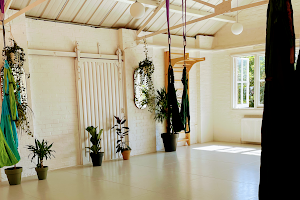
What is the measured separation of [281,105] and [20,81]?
5642 mm

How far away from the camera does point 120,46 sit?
8.27 m

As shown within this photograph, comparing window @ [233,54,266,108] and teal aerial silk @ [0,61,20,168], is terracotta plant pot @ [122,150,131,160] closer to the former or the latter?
teal aerial silk @ [0,61,20,168]

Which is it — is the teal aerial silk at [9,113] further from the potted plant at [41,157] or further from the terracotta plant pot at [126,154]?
the terracotta plant pot at [126,154]

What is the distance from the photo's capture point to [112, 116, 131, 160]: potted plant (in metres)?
7.79

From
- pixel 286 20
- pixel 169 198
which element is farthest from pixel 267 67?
pixel 169 198

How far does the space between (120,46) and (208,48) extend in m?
3.39

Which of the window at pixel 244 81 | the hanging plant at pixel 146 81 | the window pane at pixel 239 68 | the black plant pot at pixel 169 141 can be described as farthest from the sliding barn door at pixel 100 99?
the window pane at pixel 239 68

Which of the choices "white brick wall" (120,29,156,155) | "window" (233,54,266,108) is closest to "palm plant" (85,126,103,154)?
"white brick wall" (120,29,156,155)

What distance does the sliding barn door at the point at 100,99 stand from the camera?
7480 millimetres

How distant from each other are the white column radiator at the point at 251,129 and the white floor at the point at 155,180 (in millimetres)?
1494

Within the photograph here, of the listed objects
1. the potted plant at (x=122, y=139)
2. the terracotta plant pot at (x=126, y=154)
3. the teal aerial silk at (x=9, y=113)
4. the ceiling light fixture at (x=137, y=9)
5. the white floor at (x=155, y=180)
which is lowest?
the white floor at (x=155, y=180)

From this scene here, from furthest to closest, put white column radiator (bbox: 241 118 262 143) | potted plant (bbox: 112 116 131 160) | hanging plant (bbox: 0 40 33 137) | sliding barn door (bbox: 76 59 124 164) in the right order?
white column radiator (bbox: 241 118 262 143) < potted plant (bbox: 112 116 131 160) < sliding barn door (bbox: 76 59 124 164) < hanging plant (bbox: 0 40 33 137)

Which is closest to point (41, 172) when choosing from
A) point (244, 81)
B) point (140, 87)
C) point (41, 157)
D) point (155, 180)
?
point (41, 157)

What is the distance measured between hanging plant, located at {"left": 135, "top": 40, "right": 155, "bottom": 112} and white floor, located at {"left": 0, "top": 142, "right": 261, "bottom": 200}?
1561 millimetres
